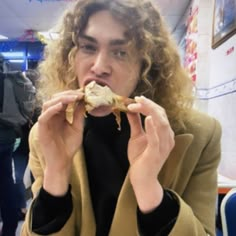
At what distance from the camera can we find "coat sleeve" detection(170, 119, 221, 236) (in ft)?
2.70

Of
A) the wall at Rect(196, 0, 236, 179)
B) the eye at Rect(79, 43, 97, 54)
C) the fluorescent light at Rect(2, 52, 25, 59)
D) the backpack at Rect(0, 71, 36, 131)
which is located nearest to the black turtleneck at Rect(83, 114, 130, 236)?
the eye at Rect(79, 43, 97, 54)

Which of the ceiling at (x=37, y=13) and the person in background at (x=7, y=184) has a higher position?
the ceiling at (x=37, y=13)


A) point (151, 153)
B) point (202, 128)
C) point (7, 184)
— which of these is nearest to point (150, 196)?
point (151, 153)

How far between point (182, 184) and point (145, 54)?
1.22 ft

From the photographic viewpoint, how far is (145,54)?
888 millimetres

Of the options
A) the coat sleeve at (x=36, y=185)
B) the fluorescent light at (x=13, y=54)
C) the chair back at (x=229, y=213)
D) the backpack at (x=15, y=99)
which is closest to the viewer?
the coat sleeve at (x=36, y=185)

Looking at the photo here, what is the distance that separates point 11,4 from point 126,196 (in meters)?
4.55

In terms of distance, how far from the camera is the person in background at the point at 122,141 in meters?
0.74

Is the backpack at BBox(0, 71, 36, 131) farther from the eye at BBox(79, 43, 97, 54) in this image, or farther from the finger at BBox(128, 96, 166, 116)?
the finger at BBox(128, 96, 166, 116)

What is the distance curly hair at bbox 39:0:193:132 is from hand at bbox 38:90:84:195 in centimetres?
15

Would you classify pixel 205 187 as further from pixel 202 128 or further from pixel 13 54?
pixel 13 54

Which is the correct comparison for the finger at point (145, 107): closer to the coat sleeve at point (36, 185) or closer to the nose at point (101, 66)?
the nose at point (101, 66)

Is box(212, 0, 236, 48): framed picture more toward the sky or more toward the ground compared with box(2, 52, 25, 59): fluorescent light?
more toward the ground

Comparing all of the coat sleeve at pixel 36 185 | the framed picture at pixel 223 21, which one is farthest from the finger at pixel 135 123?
the framed picture at pixel 223 21
